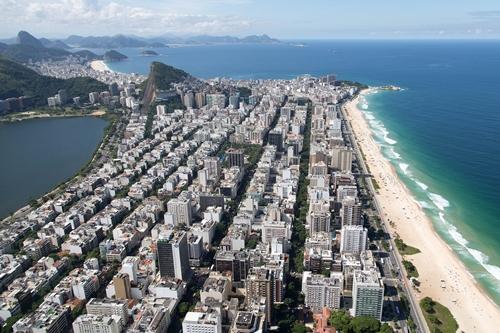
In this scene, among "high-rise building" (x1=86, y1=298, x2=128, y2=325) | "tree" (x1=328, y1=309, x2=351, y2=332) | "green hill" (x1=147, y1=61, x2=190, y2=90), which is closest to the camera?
Answer: "tree" (x1=328, y1=309, x2=351, y2=332)

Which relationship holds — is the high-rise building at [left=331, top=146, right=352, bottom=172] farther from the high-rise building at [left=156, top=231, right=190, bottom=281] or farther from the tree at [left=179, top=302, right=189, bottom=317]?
the tree at [left=179, top=302, right=189, bottom=317]

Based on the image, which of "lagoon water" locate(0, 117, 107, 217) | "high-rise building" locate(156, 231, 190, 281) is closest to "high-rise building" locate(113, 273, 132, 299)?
"high-rise building" locate(156, 231, 190, 281)

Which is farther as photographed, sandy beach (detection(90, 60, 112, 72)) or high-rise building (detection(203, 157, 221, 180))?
sandy beach (detection(90, 60, 112, 72))

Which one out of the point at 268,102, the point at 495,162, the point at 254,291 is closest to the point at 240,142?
the point at 268,102

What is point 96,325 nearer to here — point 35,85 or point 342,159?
point 342,159

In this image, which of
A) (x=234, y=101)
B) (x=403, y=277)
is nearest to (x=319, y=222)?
(x=403, y=277)

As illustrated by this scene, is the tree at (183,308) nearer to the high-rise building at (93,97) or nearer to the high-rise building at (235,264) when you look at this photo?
the high-rise building at (235,264)
